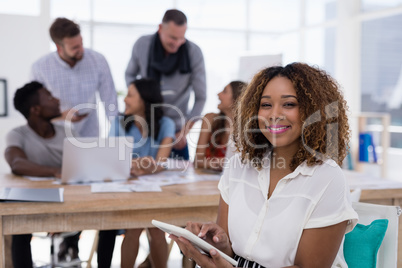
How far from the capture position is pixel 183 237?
1227 mm

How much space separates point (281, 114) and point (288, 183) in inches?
8.3

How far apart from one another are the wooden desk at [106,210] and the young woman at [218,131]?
0.71m

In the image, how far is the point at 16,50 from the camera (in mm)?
5145

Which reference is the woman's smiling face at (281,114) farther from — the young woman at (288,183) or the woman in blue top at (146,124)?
the woman in blue top at (146,124)

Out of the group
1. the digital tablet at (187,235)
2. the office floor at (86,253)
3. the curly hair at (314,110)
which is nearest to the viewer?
the digital tablet at (187,235)

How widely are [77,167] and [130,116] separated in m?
0.86

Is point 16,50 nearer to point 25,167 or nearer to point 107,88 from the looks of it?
point 107,88

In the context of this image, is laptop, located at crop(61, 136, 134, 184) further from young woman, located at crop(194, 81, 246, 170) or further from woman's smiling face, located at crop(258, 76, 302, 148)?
woman's smiling face, located at crop(258, 76, 302, 148)

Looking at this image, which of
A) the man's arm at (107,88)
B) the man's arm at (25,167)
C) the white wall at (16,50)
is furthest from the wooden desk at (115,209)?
the white wall at (16,50)

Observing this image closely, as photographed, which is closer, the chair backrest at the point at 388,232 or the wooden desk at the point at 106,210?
the chair backrest at the point at 388,232

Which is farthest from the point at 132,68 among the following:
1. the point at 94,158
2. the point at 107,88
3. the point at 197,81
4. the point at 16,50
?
the point at 16,50

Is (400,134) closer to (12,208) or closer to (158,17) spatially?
(158,17)

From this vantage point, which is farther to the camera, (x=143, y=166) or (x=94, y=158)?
(x=143, y=166)

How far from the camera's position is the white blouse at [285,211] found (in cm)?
127
